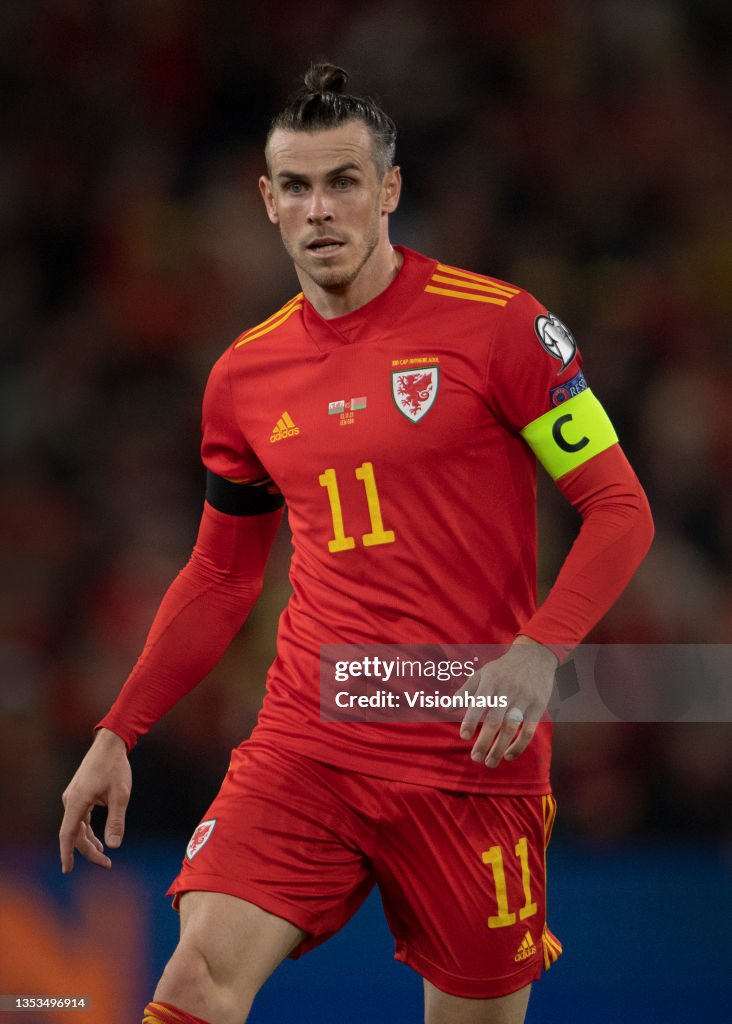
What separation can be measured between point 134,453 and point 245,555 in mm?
3242

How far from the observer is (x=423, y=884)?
2.85m

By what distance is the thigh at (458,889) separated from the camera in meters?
2.85

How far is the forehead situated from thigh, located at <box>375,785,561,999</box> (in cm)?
129

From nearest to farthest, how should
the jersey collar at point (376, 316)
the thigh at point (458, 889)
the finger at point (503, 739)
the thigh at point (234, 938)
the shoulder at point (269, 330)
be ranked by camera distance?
the finger at point (503, 739), the thigh at point (234, 938), the thigh at point (458, 889), the jersey collar at point (376, 316), the shoulder at point (269, 330)

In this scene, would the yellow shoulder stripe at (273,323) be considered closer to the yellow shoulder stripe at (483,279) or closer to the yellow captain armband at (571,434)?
the yellow shoulder stripe at (483,279)

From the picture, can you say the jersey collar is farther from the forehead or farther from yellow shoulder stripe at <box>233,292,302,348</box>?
the forehead

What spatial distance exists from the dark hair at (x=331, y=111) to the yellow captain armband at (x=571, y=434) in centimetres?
69

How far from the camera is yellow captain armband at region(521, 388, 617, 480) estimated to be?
9.18 ft

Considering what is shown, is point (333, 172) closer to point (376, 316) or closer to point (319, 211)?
point (319, 211)

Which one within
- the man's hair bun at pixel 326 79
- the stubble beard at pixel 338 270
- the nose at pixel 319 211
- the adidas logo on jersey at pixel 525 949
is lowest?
the adidas logo on jersey at pixel 525 949

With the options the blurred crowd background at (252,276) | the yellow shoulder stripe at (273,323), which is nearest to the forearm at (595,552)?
the yellow shoulder stripe at (273,323)

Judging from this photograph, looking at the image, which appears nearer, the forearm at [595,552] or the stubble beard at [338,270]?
the forearm at [595,552]

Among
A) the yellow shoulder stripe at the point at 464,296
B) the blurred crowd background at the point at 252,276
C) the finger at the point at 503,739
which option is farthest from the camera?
A: the blurred crowd background at the point at 252,276

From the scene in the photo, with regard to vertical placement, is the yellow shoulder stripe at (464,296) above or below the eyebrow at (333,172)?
below
